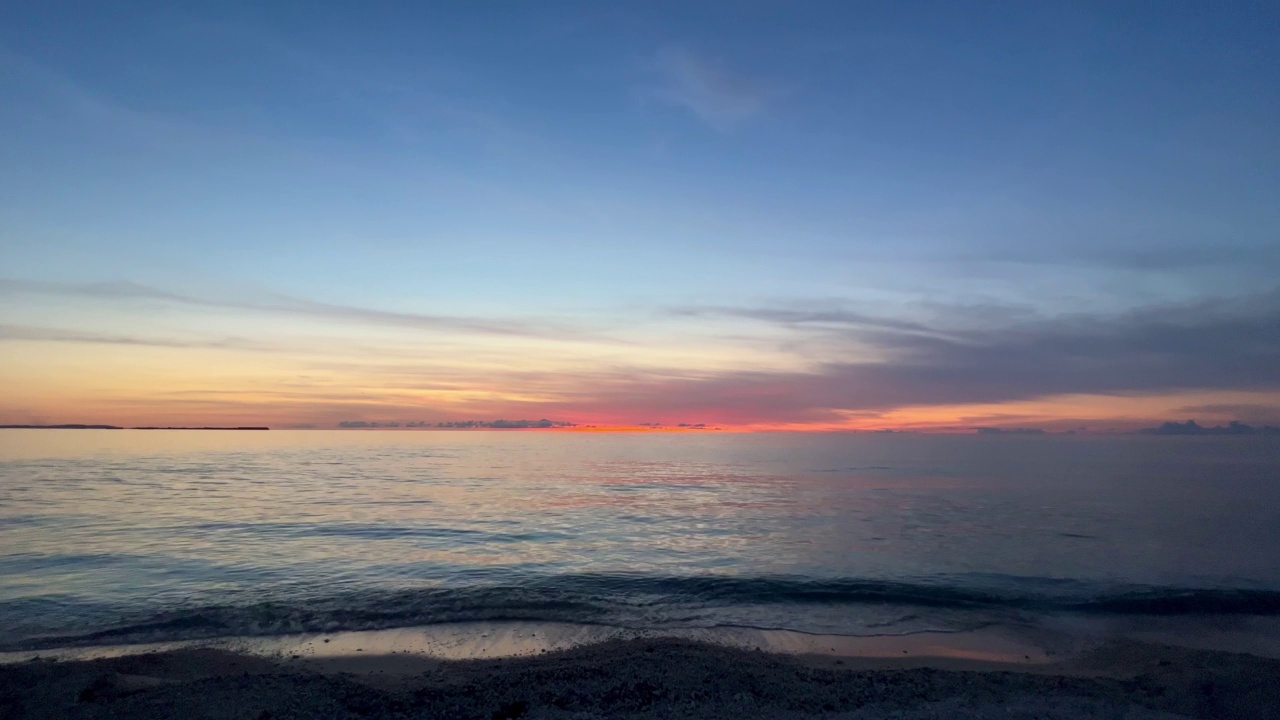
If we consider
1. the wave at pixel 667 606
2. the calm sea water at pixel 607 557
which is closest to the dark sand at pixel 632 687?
the wave at pixel 667 606

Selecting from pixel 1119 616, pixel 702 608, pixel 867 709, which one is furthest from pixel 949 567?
pixel 867 709

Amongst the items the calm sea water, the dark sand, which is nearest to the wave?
the calm sea water

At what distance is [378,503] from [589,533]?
1530cm

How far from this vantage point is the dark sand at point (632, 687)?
379 inches

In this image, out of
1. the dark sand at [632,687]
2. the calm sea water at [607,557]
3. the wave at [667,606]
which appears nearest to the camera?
the dark sand at [632,687]

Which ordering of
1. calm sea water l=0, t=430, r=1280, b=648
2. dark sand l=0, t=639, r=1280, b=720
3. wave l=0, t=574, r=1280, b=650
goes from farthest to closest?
calm sea water l=0, t=430, r=1280, b=648
wave l=0, t=574, r=1280, b=650
dark sand l=0, t=639, r=1280, b=720

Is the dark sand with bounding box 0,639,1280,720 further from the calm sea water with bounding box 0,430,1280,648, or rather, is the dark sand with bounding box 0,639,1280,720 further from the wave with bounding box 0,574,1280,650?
the calm sea water with bounding box 0,430,1280,648

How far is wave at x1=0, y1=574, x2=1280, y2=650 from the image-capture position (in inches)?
569

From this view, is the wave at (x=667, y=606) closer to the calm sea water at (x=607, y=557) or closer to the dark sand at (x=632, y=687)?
the calm sea water at (x=607, y=557)

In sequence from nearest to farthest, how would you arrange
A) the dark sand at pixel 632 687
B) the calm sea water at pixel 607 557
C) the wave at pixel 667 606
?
the dark sand at pixel 632 687 → the wave at pixel 667 606 → the calm sea water at pixel 607 557

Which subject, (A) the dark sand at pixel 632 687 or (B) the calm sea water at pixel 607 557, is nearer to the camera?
(A) the dark sand at pixel 632 687

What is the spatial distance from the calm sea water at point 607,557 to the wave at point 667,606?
0.25ft

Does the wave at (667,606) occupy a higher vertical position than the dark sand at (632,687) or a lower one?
lower

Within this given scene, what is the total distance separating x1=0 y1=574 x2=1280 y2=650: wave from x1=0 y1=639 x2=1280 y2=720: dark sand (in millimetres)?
2392
